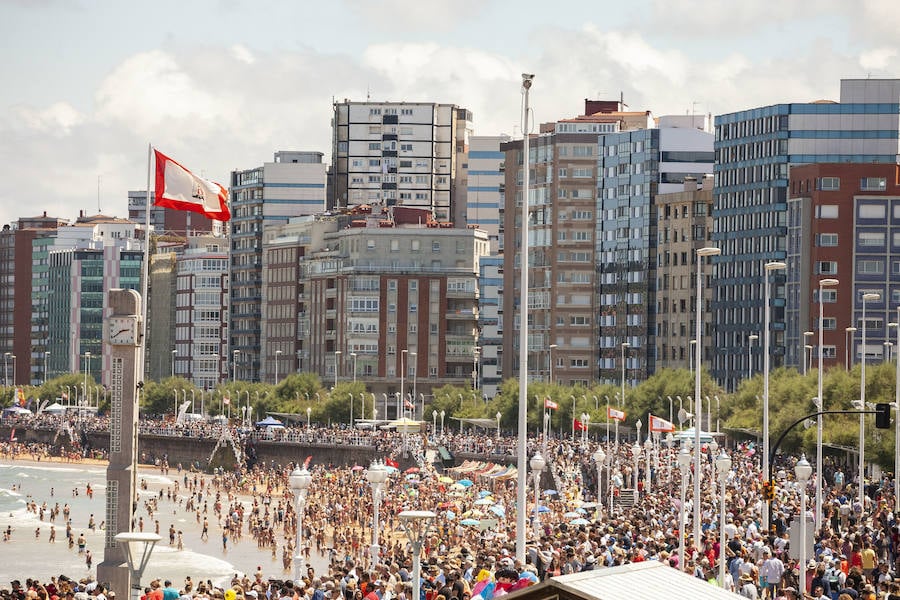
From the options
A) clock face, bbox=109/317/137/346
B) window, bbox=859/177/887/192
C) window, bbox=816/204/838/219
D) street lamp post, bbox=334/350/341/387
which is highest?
window, bbox=859/177/887/192

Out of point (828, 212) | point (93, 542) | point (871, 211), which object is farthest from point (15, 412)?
point (93, 542)

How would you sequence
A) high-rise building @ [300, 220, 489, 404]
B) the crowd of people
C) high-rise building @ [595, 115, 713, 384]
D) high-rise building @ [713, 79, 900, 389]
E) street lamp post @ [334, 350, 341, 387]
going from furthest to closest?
high-rise building @ [300, 220, 489, 404], street lamp post @ [334, 350, 341, 387], high-rise building @ [595, 115, 713, 384], high-rise building @ [713, 79, 900, 389], the crowd of people

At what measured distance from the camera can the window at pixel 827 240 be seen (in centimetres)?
13612

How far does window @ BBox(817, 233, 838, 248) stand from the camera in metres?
136

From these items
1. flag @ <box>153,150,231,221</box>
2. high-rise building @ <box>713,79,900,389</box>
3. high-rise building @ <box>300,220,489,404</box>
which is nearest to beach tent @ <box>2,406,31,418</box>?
high-rise building @ <box>300,220,489,404</box>

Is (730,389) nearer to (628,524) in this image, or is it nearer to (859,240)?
(859,240)

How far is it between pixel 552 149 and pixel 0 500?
60.8 m

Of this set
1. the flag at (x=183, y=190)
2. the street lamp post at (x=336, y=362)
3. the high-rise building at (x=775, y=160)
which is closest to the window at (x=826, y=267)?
the high-rise building at (x=775, y=160)

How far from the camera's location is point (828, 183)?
137m

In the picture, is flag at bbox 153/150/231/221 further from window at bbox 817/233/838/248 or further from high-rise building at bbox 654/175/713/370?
high-rise building at bbox 654/175/713/370

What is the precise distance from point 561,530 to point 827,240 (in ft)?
296

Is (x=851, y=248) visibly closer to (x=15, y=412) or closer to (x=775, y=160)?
(x=775, y=160)

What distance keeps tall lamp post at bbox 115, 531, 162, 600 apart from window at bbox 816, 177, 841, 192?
11543 cm

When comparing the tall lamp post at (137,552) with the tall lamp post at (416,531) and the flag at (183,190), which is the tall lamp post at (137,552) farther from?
the flag at (183,190)
